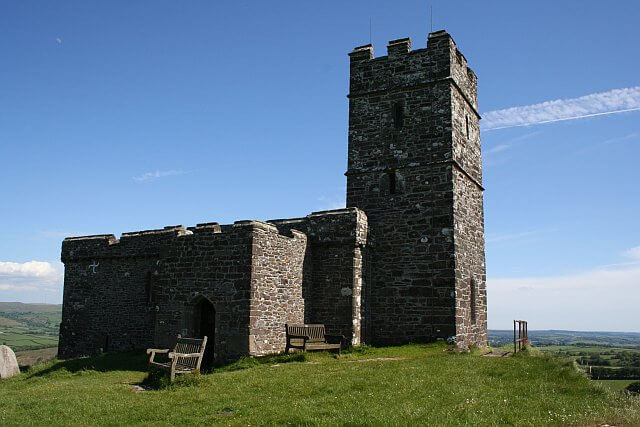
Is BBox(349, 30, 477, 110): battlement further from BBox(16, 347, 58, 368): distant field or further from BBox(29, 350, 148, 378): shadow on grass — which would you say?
BBox(16, 347, 58, 368): distant field

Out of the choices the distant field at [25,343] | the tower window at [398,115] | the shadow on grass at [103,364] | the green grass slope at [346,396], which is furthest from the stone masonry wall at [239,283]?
the distant field at [25,343]

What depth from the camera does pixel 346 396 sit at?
10.5m

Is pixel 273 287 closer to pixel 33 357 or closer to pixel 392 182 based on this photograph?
pixel 392 182

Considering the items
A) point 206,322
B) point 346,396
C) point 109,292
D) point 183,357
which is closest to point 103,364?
point 206,322

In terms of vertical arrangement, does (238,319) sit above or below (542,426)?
above

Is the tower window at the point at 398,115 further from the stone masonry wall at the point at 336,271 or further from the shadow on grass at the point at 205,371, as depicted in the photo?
the shadow on grass at the point at 205,371

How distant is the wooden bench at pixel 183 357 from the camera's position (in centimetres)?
1336

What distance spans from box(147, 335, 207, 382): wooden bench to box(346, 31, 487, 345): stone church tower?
6.58 m

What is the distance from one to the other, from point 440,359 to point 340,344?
3.25 meters

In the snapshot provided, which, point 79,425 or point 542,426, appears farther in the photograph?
point 79,425

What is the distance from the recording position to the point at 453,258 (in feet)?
A: 60.6

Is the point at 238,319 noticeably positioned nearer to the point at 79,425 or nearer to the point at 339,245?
the point at 339,245

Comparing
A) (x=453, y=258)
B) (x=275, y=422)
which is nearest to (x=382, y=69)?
(x=453, y=258)

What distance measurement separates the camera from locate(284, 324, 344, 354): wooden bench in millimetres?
16938
